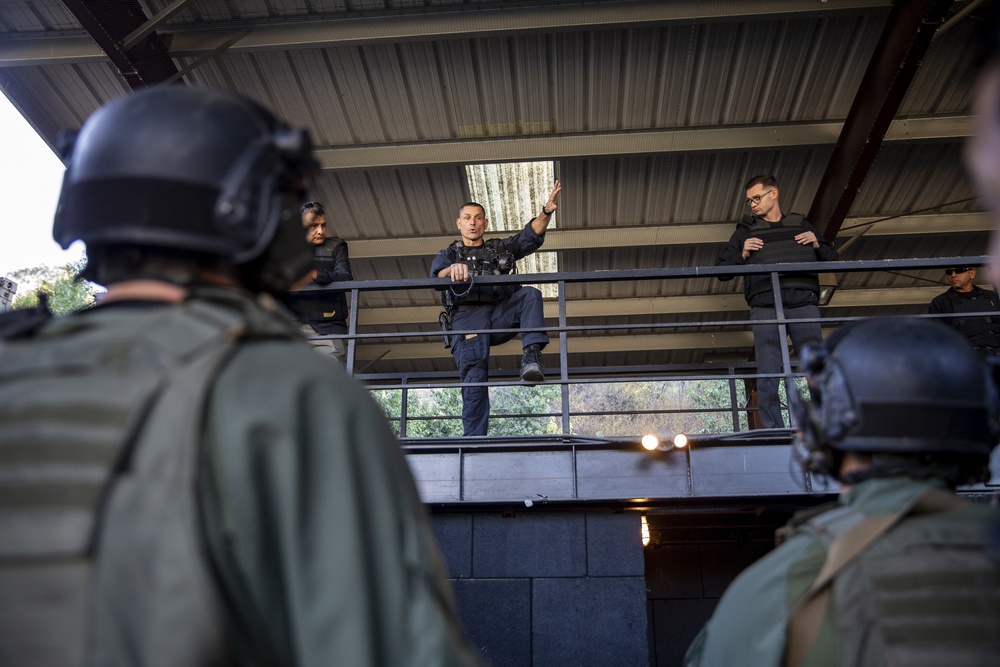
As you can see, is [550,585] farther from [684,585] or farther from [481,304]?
[684,585]

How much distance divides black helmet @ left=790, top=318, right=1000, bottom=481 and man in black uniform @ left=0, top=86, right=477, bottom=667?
55.4 inches

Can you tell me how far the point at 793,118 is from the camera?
9.20m

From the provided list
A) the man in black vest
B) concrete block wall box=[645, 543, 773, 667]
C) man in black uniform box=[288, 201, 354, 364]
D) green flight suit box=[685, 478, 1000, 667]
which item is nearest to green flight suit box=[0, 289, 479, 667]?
green flight suit box=[685, 478, 1000, 667]

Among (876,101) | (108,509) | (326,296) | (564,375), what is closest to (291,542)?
(108,509)

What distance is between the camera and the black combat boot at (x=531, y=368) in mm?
5641

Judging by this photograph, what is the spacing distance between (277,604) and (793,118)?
931 cm

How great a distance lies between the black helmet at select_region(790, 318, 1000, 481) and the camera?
208 centimetres

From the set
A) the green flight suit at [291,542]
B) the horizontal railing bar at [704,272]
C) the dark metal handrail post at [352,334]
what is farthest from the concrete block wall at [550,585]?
the green flight suit at [291,542]

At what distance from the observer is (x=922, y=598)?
183 cm

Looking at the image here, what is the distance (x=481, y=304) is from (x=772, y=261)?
232 cm

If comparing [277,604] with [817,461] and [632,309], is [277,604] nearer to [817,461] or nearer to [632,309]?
[817,461]

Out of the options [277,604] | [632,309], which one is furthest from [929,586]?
[632,309]

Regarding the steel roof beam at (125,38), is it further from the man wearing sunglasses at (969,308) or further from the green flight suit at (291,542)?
the man wearing sunglasses at (969,308)

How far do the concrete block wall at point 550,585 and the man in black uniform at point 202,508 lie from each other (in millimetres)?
4098
